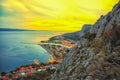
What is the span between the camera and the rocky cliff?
12984mm

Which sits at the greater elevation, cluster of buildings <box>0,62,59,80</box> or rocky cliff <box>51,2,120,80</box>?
rocky cliff <box>51,2,120,80</box>

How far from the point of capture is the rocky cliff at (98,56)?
Answer: 1298 cm

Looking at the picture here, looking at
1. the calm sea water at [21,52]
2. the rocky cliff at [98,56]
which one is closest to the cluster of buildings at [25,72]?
the calm sea water at [21,52]

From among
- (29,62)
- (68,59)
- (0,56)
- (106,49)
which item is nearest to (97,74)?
(106,49)

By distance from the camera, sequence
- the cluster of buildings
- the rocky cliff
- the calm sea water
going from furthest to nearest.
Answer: the calm sea water
the cluster of buildings
the rocky cliff

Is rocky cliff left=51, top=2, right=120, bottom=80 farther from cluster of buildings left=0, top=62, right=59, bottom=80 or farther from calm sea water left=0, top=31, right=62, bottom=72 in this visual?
calm sea water left=0, top=31, right=62, bottom=72

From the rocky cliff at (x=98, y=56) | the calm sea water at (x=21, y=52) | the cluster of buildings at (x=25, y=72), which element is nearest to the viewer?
the rocky cliff at (x=98, y=56)

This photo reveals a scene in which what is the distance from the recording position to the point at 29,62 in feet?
318

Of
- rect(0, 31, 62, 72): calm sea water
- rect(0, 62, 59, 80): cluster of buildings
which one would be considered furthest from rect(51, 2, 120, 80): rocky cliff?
rect(0, 31, 62, 72): calm sea water

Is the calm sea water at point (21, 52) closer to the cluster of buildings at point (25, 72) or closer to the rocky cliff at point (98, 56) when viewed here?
the cluster of buildings at point (25, 72)

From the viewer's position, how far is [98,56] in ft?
48.5

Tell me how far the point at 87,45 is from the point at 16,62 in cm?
8023

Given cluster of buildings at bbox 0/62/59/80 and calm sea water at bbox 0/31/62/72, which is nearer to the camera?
cluster of buildings at bbox 0/62/59/80

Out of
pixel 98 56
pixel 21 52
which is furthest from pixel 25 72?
pixel 98 56
